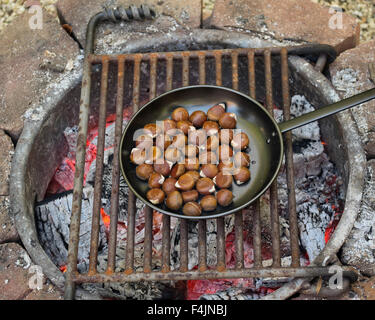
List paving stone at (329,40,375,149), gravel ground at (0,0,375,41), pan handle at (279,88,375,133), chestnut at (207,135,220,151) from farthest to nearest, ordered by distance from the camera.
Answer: gravel ground at (0,0,375,41) < paving stone at (329,40,375,149) < chestnut at (207,135,220,151) < pan handle at (279,88,375,133)

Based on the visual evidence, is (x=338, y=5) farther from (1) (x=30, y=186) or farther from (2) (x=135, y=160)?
(1) (x=30, y=186)

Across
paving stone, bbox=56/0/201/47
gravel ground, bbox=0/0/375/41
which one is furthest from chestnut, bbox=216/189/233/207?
gravel ground, bbox=0/0/375/41

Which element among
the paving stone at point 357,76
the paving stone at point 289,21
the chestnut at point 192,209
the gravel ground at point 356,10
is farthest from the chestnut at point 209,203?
the gravel ground at point 356,10

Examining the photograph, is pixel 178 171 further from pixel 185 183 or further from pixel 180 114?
pixel 180 114

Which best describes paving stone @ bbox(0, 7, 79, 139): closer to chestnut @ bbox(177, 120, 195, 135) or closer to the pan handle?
chestnut @ bbox(177, 120, 195, 135)

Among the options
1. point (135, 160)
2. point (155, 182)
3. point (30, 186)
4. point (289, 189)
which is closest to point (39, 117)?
point (30, 186)

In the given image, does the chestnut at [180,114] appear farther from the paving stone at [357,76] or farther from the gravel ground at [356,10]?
the gravel ground at [356,10]
